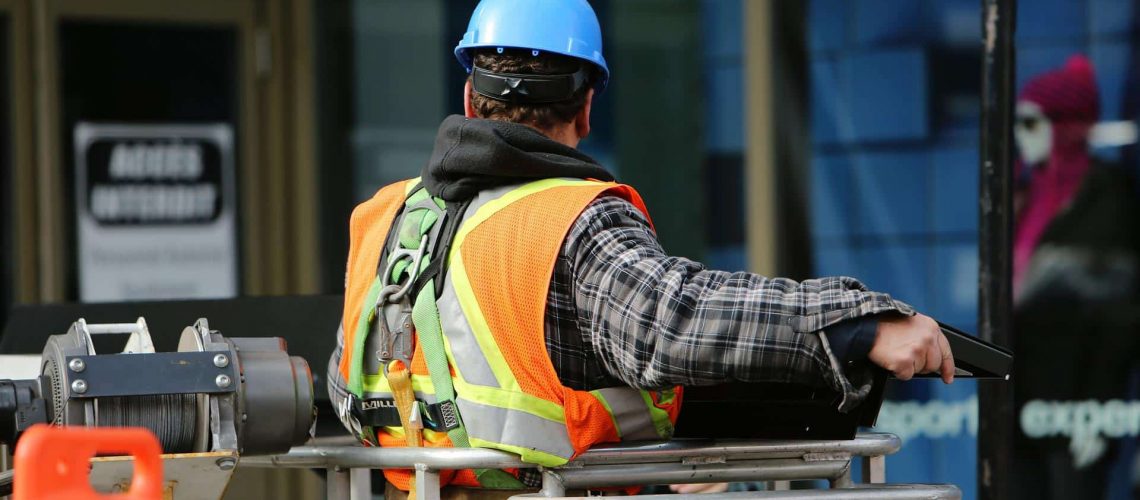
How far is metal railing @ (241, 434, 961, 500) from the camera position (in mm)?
2660

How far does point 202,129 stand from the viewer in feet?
22.7

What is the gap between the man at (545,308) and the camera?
2.47m

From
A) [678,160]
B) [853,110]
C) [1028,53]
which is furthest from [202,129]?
[1028,53]

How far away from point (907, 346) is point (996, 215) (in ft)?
3.24

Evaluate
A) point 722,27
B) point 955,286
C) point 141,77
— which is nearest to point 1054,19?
point 955,286

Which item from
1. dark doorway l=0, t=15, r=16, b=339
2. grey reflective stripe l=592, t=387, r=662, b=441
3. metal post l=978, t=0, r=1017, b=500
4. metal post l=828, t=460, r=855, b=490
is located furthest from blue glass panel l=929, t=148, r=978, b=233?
dark doorway l=0, t=15, r=16, b=339

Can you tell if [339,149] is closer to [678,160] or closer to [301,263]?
[301,263]

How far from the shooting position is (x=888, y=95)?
5.77 meters

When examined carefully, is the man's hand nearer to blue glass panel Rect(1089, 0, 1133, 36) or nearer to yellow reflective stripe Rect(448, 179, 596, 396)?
yellow reflective stripe Rect(448, 179, 596, 396)

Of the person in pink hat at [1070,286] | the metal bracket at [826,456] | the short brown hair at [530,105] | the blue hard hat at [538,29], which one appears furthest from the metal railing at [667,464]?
the person in pink hat at [1070,286]

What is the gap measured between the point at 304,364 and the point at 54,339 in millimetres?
441

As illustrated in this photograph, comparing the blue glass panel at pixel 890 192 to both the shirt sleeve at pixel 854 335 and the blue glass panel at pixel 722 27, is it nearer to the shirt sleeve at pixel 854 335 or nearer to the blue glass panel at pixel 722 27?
the blue glass panel at pixel 722 27

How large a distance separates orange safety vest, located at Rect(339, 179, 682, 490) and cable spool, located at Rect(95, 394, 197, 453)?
450 mm

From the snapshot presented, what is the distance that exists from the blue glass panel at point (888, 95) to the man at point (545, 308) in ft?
9.73
